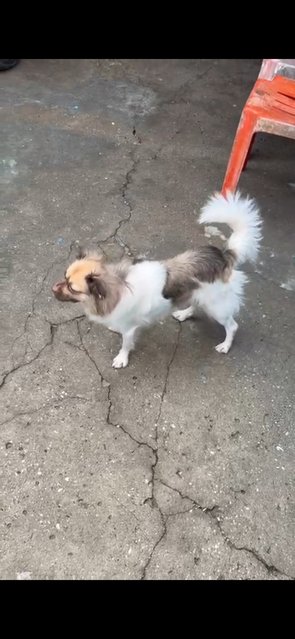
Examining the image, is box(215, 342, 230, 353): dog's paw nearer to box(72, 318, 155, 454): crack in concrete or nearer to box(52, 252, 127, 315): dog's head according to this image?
box(72, 318, 155, 454): crack in concrete

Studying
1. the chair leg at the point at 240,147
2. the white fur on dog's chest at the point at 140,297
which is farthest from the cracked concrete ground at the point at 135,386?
the white fur on dog's chest at the point at 140,297

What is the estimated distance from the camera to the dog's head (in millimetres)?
2860

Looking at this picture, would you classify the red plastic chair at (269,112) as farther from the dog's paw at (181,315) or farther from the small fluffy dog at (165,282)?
the dog's paw at (181,315)

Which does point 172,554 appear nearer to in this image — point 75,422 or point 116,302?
point 75,422

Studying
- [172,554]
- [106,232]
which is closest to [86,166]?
[106,232]

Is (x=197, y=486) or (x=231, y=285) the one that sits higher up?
(x=231, y=285)

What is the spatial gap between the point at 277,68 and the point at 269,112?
115 centimetres

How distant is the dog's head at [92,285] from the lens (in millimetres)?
2860

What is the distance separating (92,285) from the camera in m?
2.84

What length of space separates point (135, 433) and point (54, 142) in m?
3.73

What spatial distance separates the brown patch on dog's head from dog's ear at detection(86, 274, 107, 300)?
0.49 metres

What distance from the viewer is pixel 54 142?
5500 millimetres

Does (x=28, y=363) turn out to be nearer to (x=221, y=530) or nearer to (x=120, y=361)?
(x=120, y=361)

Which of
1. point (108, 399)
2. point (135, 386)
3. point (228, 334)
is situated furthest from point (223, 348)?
point (108, 399)
